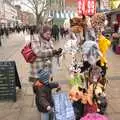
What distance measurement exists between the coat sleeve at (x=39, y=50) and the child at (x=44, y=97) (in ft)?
4.86

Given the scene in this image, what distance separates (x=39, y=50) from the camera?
8391 mm

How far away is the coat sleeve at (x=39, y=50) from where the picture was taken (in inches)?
330

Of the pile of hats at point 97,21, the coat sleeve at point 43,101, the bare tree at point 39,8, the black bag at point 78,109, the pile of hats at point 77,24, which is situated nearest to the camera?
the coat sleeve at point 43,101

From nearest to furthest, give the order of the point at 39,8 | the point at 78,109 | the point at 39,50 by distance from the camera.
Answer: the point at 78,109 → the point at 39,50 → the point at 39,8

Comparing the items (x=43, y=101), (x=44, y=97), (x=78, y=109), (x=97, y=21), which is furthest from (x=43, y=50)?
(x=43, y=101)

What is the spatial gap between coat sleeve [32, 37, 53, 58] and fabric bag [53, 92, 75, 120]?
5.45 feet

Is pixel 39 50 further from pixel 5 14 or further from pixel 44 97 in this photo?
pixel 5 14

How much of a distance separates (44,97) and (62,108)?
37 cm

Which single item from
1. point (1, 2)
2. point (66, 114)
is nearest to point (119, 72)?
point (66, 114)

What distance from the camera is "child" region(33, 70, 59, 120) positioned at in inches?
263

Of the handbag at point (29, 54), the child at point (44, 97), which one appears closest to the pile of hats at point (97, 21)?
the handbag at point (29, 54)

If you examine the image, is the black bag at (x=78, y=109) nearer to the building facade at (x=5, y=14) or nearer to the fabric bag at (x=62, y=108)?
the fabric bag at (x=62, y=108)

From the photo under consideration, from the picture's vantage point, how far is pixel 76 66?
7.98 meters

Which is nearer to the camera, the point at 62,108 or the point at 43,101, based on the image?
the point at 43,101
